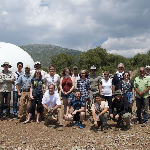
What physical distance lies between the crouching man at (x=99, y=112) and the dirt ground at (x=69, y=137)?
353 mm

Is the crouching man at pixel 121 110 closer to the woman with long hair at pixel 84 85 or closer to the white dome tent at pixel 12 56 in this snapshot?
the woman with long hair at pixel 84 85

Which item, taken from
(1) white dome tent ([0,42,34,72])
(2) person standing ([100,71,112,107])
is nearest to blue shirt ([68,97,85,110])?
(2) person standing ([100,71,112,107])

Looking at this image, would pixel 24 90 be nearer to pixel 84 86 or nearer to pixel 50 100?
pixel 50 100

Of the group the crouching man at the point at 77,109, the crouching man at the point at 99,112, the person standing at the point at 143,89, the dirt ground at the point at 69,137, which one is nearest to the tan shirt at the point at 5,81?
the dirt ground at the point at 69,137

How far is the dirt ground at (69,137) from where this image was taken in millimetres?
4098

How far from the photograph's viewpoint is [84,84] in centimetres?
605

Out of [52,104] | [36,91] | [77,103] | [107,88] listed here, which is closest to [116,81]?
[107,88]

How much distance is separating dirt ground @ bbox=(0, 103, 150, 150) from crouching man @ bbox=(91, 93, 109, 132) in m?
0.35

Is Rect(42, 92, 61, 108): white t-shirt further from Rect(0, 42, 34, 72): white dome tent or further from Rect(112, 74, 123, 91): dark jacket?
Rect(0, 42, 34, 72): white dome tent

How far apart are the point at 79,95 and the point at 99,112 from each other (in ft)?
3.14

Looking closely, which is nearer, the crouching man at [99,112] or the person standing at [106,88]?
the crouching man at [99,112]

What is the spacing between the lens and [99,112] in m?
5.36

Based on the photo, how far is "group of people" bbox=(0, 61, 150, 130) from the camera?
534cm

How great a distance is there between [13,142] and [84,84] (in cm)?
322
